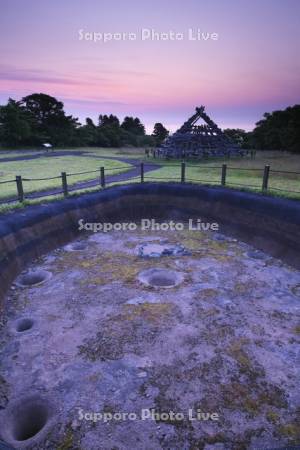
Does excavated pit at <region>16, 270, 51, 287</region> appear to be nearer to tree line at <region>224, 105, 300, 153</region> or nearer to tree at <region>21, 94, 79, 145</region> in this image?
tree line at <region>224, 105, 300, 153</region>

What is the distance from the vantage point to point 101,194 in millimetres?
11781

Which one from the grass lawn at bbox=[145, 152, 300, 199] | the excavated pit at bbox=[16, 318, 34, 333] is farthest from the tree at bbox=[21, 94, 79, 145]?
the excavated pit at bbox=[16, 318, 34, 333]

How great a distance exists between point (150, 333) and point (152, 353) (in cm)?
52

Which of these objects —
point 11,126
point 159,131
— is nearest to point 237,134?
point 159,131

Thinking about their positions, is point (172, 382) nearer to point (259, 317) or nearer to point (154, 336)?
point (154, 336)

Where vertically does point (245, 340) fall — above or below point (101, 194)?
below

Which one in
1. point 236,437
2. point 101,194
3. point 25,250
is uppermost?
point 101,194

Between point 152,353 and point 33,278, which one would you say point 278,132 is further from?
point 152,353

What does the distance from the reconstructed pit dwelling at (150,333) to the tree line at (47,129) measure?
40466 mm

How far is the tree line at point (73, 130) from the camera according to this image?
40.8 metres

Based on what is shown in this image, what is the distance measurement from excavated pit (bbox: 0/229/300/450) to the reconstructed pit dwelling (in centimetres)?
2

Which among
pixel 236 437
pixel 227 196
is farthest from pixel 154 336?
pixel 227 196

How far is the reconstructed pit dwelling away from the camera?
3768 mm

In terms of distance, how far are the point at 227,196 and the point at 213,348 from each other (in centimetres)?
714
